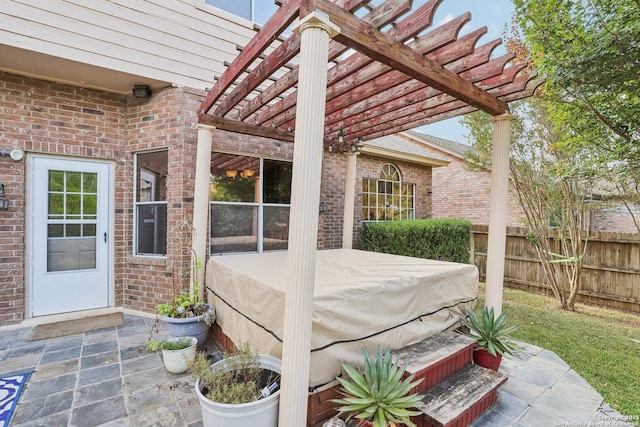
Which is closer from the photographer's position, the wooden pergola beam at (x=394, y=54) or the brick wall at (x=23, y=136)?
the wooden pergola beam at (x=394, y=54)

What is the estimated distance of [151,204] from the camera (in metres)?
4.66

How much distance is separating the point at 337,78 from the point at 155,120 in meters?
3.23

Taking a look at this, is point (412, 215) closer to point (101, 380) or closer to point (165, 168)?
point (165, 168)

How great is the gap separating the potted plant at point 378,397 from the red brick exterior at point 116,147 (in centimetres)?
300

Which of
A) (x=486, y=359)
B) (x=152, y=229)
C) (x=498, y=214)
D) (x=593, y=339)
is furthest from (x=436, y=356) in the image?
(x=152, y=229)

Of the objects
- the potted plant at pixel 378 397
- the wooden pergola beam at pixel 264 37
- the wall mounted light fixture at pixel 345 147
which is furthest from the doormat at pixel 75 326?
the wall mounted light fixture at pixel 345 147

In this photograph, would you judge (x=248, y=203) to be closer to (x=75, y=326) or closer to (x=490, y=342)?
(x=75, y=326)

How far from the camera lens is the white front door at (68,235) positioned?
163 inches

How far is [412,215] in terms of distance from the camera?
819cm

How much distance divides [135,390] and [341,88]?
3537 mm

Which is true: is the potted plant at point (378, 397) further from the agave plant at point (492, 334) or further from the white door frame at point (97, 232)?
the white door frame at point (97, 232)

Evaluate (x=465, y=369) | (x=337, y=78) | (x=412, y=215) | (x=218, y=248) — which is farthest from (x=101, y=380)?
(x=412, y=215)

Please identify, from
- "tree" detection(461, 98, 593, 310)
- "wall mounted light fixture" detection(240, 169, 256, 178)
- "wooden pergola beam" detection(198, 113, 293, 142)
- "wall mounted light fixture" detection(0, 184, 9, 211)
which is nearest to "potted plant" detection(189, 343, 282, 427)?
"wooden pergola beam" detection(198, 113, 293, 142)

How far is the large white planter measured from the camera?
A: 1859mm
